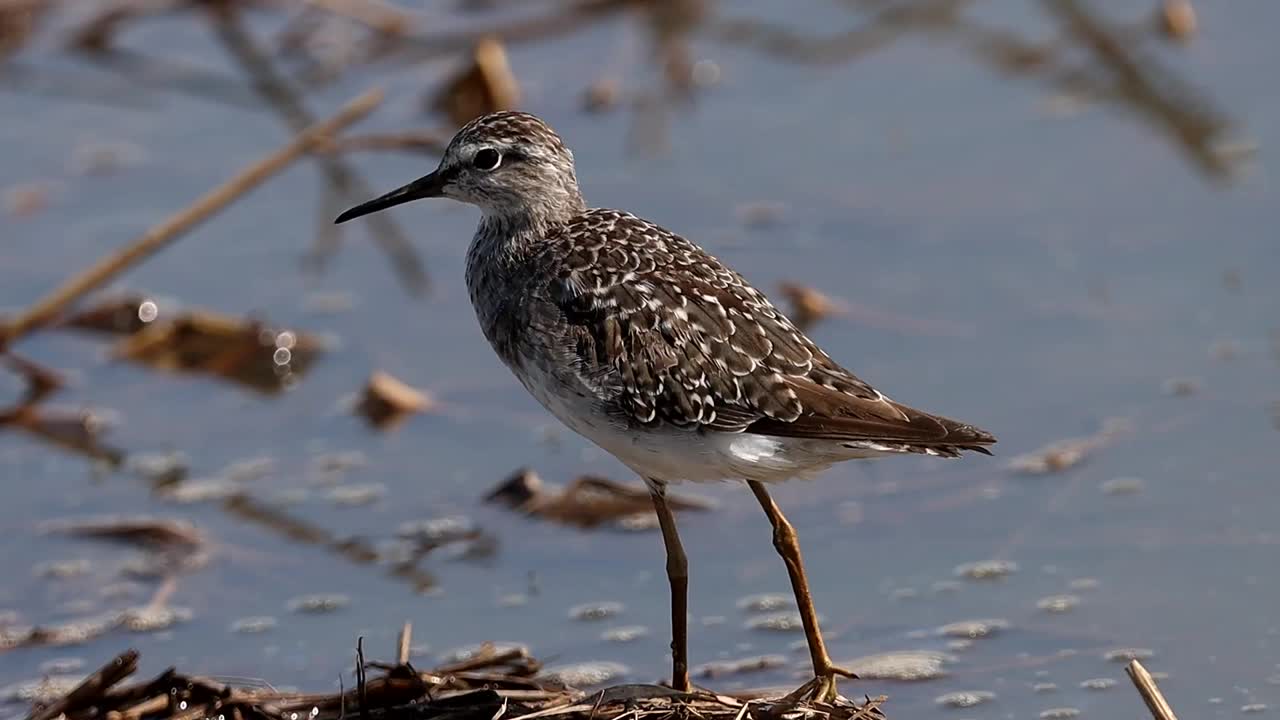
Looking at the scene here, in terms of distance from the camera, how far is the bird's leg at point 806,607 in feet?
23.4

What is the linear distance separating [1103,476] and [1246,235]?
6.28ft

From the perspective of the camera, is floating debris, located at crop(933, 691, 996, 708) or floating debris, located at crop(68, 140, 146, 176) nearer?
floating debris, located at crop(933, 691, 996, 708)

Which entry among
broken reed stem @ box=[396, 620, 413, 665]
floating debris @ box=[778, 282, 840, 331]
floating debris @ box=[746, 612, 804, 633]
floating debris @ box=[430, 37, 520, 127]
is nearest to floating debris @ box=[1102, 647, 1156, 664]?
floating debris @ box=[746, 612, 804, 633]

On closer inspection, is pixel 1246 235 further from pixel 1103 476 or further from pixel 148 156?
pixel 148 156

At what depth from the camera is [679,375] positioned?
271 inches

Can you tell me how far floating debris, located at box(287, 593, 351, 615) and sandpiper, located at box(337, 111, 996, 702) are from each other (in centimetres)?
154

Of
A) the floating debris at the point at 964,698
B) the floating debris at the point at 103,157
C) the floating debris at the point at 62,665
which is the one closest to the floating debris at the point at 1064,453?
the floating debris at the point at 964,698

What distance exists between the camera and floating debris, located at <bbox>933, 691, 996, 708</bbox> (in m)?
7.38

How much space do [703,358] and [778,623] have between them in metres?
1.46

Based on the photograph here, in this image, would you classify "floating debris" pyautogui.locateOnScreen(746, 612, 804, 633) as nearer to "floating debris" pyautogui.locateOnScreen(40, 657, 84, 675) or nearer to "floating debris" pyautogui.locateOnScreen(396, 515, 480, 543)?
"floating debris" pyautogui.locateOnScreen(396, 515, 480, 543)

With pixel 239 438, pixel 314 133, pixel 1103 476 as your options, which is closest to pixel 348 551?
pixel 239 438

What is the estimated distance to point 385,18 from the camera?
12.3 metres

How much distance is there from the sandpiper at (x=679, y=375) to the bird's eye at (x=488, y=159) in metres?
0.33

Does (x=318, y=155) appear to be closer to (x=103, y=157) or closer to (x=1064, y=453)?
(x=103, y=157)
